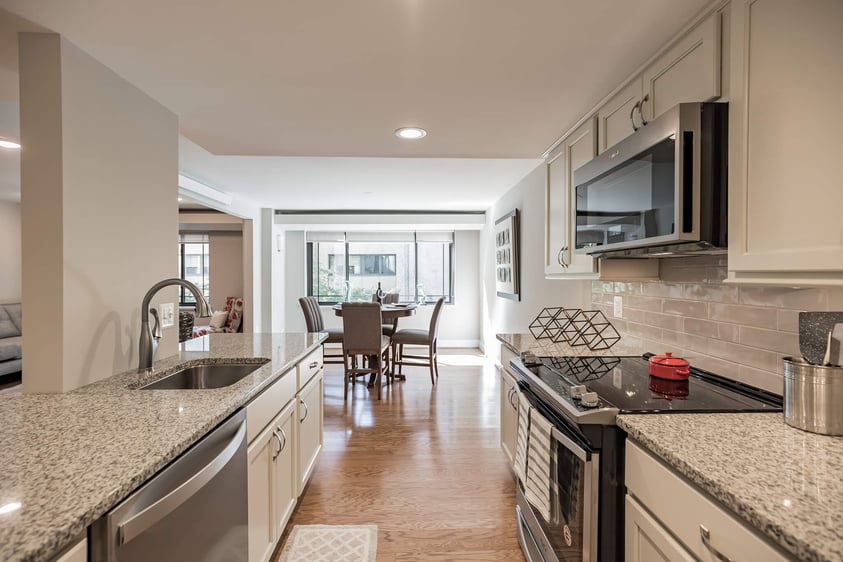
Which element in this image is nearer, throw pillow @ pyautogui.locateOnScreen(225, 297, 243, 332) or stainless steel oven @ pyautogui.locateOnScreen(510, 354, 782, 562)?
stainless steel oven @ pyautogui.locateOnScreen(510, 354, 782, 562)

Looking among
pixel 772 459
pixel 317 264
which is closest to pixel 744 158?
pixel 772 459

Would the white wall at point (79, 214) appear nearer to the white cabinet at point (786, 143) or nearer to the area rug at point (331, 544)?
the area rug at point (331, 544)

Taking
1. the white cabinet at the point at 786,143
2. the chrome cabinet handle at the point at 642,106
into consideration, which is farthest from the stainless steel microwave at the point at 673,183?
the chrome cabinet handle at the point at 642,106

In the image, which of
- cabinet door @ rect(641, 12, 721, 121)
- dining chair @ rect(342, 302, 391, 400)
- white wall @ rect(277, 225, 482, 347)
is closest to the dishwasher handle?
cabinet door @ rect(641, 12, 721, 121)

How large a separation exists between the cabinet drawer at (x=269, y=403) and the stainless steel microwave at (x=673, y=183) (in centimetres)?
147

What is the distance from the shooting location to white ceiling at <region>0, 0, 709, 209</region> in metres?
1.22

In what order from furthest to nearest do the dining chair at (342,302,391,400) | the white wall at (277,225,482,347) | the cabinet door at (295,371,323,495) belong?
the white wall at (277,225,482,347)
the dining chair at (342,302,391,400)
the cabinet door at (295,371,323,495)

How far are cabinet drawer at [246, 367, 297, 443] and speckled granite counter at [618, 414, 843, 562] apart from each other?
1.21 metres

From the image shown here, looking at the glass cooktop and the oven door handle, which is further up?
the glass cooktop

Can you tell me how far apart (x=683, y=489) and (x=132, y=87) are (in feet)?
7.74

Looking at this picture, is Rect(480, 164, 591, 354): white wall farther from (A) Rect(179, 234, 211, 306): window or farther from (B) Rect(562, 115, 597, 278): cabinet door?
(A) Rect(179, 234, 211, 306): window

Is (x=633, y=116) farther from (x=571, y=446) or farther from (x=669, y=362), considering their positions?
(x=571, y=446)

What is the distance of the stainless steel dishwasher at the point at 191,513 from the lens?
758 mm

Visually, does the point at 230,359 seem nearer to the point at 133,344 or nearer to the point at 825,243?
the point at 133,344
